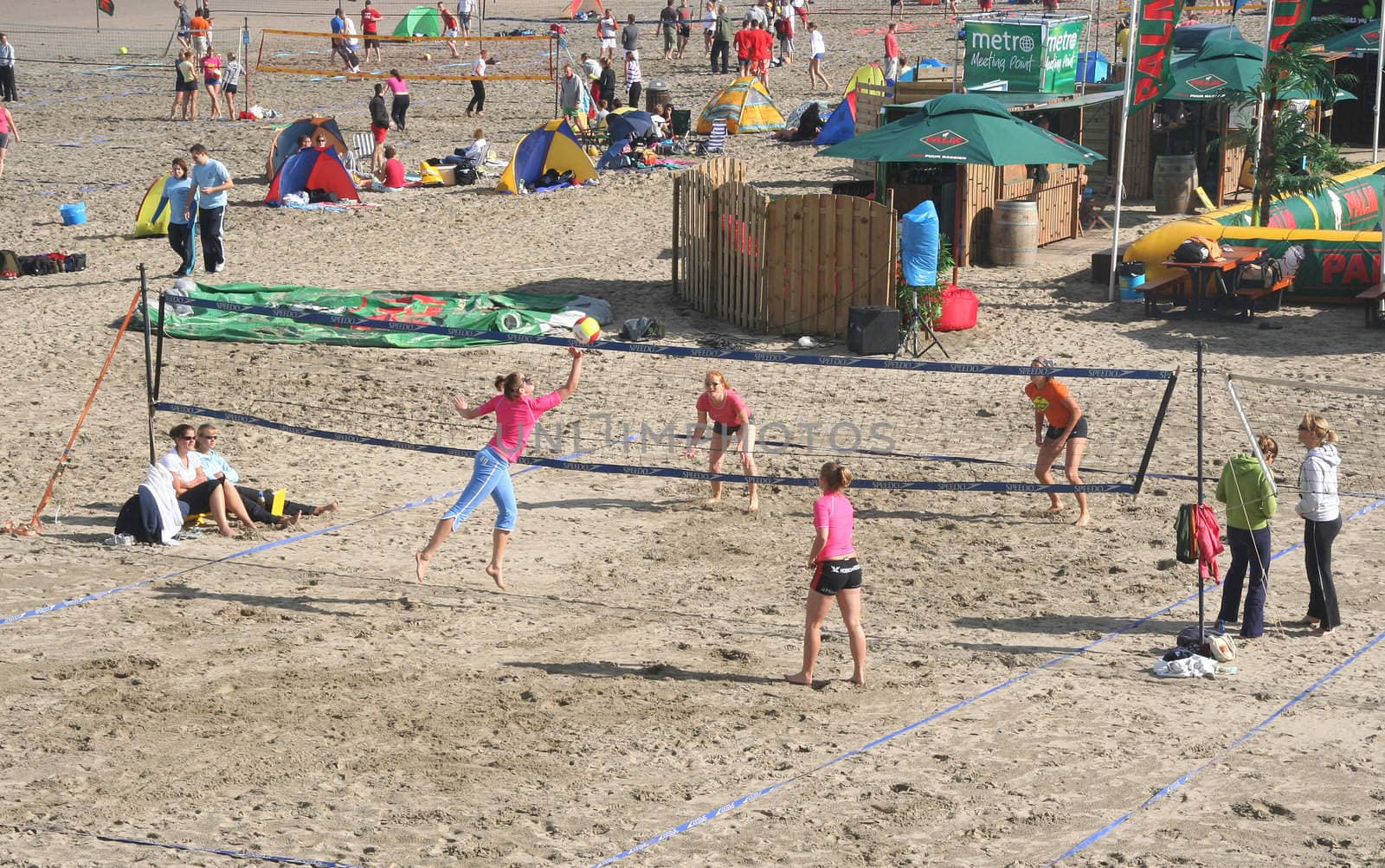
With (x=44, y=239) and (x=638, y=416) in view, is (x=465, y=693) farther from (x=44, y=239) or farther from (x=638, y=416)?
(x=44, y=239)

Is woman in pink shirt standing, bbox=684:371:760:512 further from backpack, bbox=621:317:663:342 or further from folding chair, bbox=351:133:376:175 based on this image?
folding chair, bbox=351:133:376:175

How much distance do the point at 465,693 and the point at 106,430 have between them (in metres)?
6.61

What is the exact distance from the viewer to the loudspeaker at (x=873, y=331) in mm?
16578

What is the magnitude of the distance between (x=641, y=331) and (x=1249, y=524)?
8.72m

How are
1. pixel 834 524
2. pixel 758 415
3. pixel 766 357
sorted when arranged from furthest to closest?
pixel 758 415, pixel 766 357, pixel 834 524

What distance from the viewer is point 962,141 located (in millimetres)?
18531

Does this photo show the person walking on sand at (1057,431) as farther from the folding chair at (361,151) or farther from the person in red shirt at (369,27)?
the person in red shirt at (369,27)

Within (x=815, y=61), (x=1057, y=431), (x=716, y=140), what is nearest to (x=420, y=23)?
(x=815, y=61)

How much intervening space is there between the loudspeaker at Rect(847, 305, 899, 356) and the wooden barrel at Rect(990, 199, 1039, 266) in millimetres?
5108

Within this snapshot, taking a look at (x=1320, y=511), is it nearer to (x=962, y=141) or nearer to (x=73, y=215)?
(x=962, y=141)

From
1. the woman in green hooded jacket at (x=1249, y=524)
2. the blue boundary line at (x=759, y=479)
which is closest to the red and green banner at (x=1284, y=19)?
the blue boundary line at (x=759, y=479)

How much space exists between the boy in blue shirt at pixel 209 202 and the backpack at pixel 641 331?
535cm

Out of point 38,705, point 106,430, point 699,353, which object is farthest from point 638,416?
point 38,705

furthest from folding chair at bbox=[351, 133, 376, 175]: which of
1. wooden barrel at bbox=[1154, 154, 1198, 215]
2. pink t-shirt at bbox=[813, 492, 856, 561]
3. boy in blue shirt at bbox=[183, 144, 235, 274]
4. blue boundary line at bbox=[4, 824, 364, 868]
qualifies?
blue boundary line at bbox=[4, 824, 364, 868]
